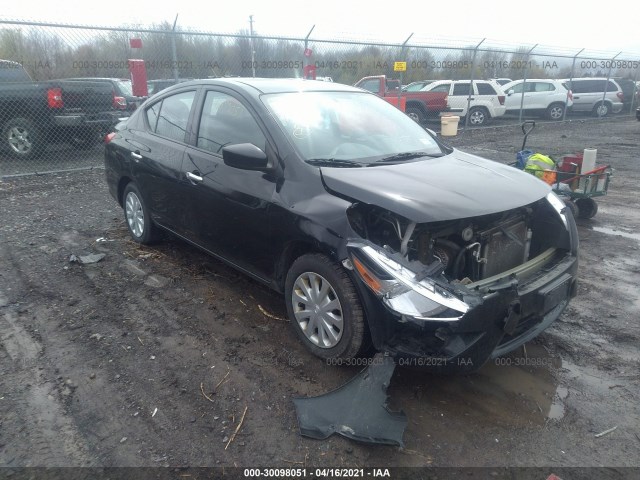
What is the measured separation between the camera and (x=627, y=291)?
4.30 m

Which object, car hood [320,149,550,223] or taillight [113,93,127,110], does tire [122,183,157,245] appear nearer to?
car hood [320,149,550,223]

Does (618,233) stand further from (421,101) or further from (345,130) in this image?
(421,101)

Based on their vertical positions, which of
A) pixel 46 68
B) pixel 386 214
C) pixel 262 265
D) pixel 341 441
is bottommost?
pixel 341 441

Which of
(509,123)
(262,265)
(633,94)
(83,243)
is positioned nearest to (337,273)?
(262,265)

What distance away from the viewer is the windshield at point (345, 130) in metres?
3.48

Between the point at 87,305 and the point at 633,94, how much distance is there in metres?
26.2

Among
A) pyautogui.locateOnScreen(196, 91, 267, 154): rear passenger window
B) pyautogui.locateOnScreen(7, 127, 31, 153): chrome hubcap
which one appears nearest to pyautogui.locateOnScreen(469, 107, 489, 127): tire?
pyautogui.locateOnScreen(7, 127, 31, 153): chrome hubcap

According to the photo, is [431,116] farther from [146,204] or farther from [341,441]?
[341,441]

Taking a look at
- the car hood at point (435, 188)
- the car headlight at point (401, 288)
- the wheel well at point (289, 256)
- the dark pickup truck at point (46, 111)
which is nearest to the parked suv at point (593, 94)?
the dark pickup truck at point (46, 111)

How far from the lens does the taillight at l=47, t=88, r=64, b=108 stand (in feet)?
31.0

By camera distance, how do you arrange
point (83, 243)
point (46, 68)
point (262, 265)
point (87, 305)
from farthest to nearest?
1. point (46, 68)
2. point (83, 243)
3. point (87, 305)
4. point (262, 265)

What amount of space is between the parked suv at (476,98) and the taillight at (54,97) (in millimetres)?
11948

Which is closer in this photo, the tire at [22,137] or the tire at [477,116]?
the tire at [22,137]

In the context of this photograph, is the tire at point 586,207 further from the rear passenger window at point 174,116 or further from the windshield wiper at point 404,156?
the rear passenger window at point 174,116
